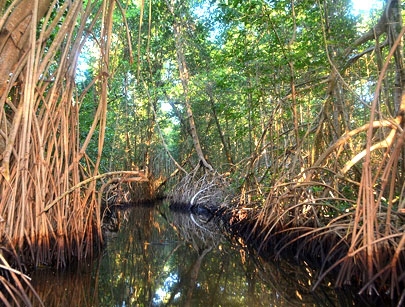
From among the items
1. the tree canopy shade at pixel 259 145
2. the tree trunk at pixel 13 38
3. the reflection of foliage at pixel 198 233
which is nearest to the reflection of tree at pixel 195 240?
the reflection of foliage at pixel 198 233

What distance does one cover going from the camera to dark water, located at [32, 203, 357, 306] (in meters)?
2.62

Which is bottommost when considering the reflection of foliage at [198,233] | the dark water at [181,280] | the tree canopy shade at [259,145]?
the reflection of foliage at [198,233]

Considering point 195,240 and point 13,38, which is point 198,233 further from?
point 13,38

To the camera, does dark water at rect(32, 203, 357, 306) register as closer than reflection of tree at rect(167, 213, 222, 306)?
Yes

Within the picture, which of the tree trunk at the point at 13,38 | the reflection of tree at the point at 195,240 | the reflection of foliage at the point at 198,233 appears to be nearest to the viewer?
the tree trunk at the point at 13,38

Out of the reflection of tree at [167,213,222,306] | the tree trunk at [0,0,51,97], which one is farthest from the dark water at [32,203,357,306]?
the tree trunk at [0,0,51,97]

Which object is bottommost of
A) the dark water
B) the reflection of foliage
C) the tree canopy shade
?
the reflection of foliage

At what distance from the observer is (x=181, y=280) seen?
3.21 meters

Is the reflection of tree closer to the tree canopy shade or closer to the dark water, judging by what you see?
the dark water

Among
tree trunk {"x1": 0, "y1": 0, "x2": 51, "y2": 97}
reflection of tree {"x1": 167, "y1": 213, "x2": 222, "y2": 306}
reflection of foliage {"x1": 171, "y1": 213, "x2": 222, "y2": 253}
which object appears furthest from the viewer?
reflection of foliage {"x1": 171, "y1": 213, "x2": 222, "y2": 253}

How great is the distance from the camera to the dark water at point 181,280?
2.62 meters

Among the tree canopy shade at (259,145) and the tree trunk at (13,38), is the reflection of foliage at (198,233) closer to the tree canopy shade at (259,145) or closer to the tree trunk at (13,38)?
the tree canopy shade at (259,145)

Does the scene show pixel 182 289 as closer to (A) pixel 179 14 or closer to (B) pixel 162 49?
(A) pixel 179 14

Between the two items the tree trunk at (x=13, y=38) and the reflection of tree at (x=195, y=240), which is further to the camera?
the reflection of tree at (x=195, y=240)
